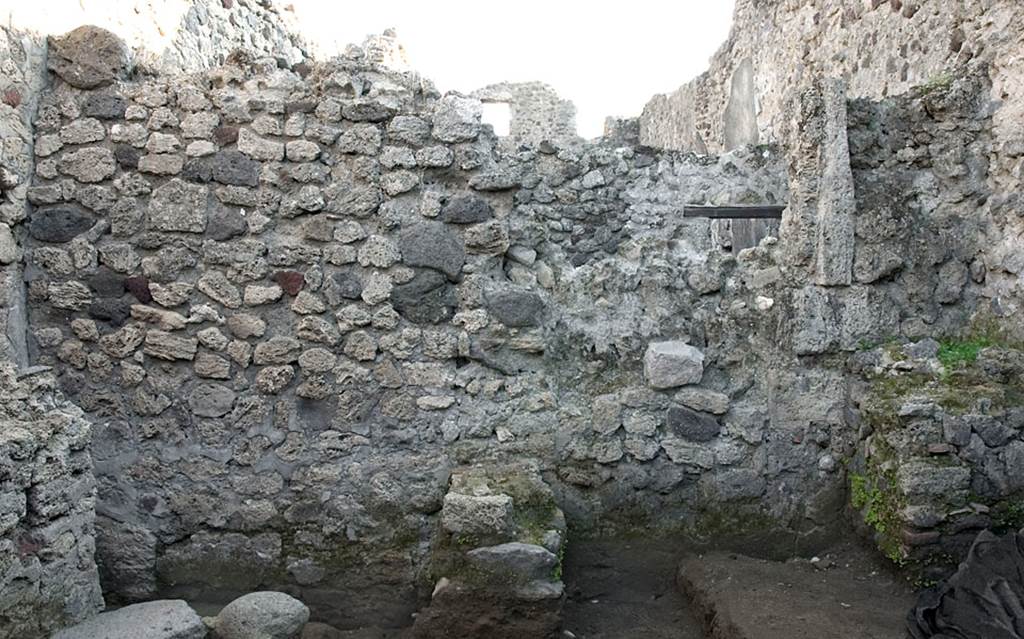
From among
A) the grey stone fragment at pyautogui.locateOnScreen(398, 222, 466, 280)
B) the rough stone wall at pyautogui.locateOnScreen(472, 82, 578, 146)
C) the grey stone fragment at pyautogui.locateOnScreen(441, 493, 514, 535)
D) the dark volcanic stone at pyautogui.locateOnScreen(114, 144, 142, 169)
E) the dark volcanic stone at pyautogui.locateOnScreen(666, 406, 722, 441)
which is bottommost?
the grey stone fragment at pyautogui.locateOnScreen(441, 493, 514, 535)

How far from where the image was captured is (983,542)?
3354 mm

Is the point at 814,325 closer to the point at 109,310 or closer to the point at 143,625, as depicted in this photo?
the point at 143,625

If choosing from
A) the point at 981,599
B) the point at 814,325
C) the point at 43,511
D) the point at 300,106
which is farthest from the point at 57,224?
the point at 981,599

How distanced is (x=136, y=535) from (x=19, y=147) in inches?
73.5

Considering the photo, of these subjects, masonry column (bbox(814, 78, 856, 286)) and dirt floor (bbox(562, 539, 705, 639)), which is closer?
dirt floor (bbox(562, 539, 705, 639))

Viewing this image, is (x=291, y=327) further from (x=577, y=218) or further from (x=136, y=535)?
(x=577, y=218)

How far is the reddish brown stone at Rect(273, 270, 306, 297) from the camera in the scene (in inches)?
157

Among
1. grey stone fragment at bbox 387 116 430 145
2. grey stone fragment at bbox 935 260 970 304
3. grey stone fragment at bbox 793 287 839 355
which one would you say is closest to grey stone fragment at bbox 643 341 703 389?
grey stone fragment at bbox 793 287 839 355

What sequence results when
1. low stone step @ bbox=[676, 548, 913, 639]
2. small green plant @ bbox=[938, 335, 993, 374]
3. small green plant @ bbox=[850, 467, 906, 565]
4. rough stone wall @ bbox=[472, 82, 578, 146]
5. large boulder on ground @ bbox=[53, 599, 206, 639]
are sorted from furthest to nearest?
rough stone wall @ bbox=[472, 82, 578, 146], small green plant @ bbox=[938, 335, 993, 374], small green plant @ bbox=[850, 467, 906, 565], low stone step @ bbox=[676, 548, 913, 639], large boulder on ground @ bbox=[53, 599, 206, 639]

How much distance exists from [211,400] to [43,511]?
0.96 metres

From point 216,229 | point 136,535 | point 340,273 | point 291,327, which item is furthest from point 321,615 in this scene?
point 216,229

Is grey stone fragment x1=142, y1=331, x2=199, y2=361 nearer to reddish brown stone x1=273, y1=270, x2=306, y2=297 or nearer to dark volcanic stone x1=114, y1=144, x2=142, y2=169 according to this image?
reddish brown stone x1=273, y1=270, x2=306, y2=297

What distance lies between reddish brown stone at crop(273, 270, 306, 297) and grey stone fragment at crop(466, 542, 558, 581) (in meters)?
1.54

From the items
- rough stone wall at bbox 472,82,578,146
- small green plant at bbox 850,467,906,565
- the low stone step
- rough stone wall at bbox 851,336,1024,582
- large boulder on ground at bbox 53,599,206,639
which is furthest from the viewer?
rough stone wall at bbox 472,82,578,146
